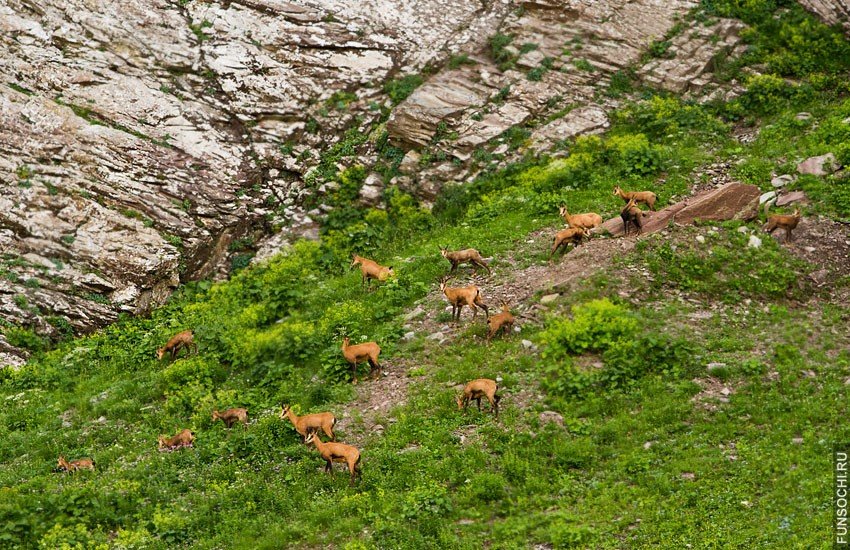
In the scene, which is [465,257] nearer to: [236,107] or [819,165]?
[819,165]

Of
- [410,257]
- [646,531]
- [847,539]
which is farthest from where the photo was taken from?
[410,257]

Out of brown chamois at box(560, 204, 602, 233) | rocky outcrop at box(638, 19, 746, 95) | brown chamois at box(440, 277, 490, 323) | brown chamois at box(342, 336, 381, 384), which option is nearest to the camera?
brown chamois at box(342, 336, 381, 384)

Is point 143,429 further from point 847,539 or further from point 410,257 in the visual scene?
point 847,539

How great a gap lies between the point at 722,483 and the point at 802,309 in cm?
571

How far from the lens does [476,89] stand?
25375 mm

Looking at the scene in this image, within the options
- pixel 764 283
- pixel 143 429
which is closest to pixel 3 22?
pixel 143 429

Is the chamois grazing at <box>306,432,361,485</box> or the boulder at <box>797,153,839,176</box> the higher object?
the boulder at <box>797,153,839,176</box>

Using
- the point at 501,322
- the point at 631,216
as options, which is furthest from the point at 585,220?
the point at 501,322

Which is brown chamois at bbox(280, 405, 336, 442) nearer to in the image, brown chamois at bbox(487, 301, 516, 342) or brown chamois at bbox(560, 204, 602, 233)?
brown chamois at bbox(487, 301, 516, 342)

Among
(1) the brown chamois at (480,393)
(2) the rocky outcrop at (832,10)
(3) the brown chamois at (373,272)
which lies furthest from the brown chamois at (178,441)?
(2) the rocky outcrop at (832,10)

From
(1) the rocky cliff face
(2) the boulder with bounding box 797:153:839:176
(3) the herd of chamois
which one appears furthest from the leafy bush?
(1) the rocky cliff face

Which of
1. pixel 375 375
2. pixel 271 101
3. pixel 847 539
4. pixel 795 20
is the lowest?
pixel 375 375

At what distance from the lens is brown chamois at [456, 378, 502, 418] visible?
1392cm

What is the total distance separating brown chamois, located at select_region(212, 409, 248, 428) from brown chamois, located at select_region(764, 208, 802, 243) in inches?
459
